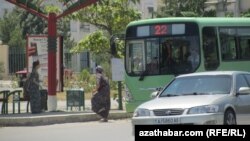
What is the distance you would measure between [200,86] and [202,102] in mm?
1248

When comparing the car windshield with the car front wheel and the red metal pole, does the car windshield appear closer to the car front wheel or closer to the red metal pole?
the car front wheel

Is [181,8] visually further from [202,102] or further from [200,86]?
[202,102]

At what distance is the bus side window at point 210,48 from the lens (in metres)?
18.3

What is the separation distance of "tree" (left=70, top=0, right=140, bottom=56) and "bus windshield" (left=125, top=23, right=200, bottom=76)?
12389mm

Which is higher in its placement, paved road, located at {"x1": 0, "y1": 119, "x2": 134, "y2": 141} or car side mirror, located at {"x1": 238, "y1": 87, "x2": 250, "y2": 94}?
car side mirror, located at {"x1": 238, "y1": 87, "x2": 250, "y2": 94}

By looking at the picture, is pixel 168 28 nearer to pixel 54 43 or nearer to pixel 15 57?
pixel 54 43

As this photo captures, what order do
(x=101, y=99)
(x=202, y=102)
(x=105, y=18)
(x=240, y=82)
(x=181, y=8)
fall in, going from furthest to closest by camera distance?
(x=181, y=8) → (x=105, y=18) → (x=101, y=99) → (x=240, y=82) → (x=202, y=102)

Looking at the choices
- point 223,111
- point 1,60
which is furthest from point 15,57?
point 223,111

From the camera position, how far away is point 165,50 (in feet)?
60.1

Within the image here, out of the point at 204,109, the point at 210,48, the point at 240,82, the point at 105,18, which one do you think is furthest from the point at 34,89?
the point at 105,18

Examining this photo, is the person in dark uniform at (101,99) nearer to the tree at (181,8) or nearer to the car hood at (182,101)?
the car hood at (182,101)

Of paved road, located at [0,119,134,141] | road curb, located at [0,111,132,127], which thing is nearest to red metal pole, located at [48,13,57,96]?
road curb, located at [0,111,132,127]

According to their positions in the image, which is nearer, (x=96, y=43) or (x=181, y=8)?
(x=96, y=43)

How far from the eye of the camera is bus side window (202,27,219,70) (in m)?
18.3
